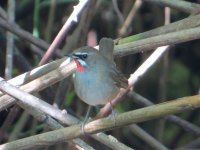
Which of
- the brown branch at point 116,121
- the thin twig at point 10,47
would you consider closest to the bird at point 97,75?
the thin twig at point 10,47

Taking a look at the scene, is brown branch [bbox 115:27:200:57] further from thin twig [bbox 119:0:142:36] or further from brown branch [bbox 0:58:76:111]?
thin twig [bbox 119:0:142:36]

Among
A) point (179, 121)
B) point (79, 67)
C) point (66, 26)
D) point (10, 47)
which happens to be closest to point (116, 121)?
point (79, 67)

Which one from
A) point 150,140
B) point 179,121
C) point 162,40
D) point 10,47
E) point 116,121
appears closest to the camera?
point 116,121

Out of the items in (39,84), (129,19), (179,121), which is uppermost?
(129,19)

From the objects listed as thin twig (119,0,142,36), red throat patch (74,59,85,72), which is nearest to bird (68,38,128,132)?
red throat patch (74,59,85,72)

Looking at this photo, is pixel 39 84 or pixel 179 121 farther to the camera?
pixel 179 121

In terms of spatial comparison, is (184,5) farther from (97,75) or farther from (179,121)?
(179,121)

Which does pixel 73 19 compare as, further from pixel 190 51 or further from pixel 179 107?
pixel 190 51

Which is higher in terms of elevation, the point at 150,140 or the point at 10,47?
the point at 10,47

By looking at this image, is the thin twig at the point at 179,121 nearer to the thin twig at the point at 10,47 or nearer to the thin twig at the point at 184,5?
the thin twig at the point at 184,5
